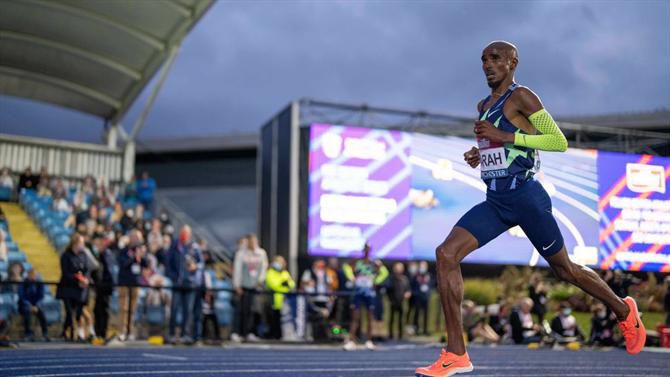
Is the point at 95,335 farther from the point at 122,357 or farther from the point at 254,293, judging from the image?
the point at 122,357

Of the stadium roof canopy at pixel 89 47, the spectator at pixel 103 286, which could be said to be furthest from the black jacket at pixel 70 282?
the stadium roof canopy at pixel 89 47

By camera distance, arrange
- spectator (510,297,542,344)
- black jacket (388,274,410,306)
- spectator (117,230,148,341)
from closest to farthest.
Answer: spectator (117,230,148,341) → spectator (510,297,542,344) → black jacket (388,274,410,306)

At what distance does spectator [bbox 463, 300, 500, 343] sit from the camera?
17.2 m

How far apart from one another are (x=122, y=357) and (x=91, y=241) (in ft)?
22.4

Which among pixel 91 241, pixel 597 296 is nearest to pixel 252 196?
pixel 91 241

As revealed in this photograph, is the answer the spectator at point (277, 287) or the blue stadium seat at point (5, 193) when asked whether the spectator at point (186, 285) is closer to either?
the spectator at point (277, 287)

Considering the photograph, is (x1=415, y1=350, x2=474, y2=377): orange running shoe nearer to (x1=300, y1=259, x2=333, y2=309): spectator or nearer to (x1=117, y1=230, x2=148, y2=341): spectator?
(x1=117, y1=230, x2=148, y2=341): spectator

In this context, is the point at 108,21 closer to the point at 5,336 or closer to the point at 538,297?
the point at 5,336

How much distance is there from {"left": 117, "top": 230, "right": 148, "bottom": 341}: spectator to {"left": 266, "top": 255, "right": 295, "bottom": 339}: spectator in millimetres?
2525

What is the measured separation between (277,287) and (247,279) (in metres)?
0.87

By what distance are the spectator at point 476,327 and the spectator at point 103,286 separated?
7.22 m

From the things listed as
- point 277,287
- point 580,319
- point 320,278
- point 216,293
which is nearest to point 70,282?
point 216,293

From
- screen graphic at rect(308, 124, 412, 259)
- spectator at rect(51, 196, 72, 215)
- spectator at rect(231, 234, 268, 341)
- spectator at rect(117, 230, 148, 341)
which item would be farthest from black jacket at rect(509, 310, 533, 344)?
spectator at rect(51, 196, 72, 215)

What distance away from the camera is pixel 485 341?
17.2m
